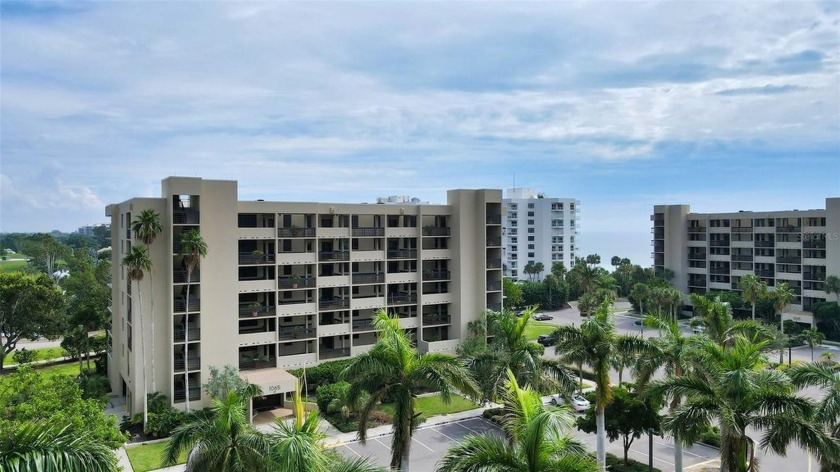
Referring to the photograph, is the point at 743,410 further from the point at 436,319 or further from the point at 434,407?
the point at 436,319

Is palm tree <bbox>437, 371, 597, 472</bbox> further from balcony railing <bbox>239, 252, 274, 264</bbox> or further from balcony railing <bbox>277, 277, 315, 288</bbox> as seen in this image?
balcony railing <bbox>277, 277, 315, 288</bbox>

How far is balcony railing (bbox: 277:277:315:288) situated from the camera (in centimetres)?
4419

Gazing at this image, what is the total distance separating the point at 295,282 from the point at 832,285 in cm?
5896

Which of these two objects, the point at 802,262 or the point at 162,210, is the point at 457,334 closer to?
the point at 162,210

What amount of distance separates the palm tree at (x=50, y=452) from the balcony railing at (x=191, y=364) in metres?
28.7

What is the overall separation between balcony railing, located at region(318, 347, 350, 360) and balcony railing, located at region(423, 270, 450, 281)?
9049mm

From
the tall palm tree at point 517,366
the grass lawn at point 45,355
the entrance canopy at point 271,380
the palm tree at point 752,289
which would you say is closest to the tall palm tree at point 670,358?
the tall palm tree at point 517,366

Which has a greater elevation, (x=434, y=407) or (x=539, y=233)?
(x=539, y=233)

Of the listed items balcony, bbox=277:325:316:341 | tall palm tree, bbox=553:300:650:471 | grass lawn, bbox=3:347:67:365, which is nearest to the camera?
tall palm tree, bbox=553:300:650:471

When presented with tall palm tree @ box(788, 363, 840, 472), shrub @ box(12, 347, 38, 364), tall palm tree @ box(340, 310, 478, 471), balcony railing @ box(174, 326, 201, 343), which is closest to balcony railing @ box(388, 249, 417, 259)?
balcony railing @ box(174, 326, 201, 343)

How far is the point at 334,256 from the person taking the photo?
152 ft

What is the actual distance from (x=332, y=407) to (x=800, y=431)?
2682 cm

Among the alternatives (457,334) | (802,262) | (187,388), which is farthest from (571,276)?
(187,388)

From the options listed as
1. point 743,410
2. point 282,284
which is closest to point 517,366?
point 743,410
